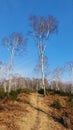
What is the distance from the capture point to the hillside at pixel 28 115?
1472 centimetres

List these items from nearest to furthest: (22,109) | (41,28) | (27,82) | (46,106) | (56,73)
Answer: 1. (22,109)
2. (46,106)
3. (41,28)
4. (56,73)
5. (27,82)

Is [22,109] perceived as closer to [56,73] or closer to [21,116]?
[21,116]

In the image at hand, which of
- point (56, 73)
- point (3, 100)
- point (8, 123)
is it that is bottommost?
point (8, 123)

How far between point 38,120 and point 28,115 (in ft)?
3.28

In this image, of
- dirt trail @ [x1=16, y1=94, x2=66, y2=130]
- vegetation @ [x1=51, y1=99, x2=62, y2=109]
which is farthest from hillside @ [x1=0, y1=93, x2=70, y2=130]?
vegetation @ [x1=51, y1=99, x2=62, y2=109]

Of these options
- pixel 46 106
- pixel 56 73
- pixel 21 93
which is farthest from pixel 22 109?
pixel 56 73

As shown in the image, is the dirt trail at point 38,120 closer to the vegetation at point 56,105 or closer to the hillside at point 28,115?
the hillside at point 28,115

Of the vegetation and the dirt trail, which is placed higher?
the vegetation

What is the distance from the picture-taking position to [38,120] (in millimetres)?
16109

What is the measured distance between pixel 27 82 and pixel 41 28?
3746 inches

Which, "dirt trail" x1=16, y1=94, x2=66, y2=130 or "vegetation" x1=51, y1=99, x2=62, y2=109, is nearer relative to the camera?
"dirt trail" x1=16, y1=94, x2=66, y2=130

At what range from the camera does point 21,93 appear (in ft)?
77.0

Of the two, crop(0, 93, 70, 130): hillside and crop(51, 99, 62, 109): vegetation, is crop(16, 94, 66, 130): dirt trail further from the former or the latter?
crop(51, 99, 62, 109): vegetation

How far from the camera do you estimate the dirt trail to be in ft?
48.3
